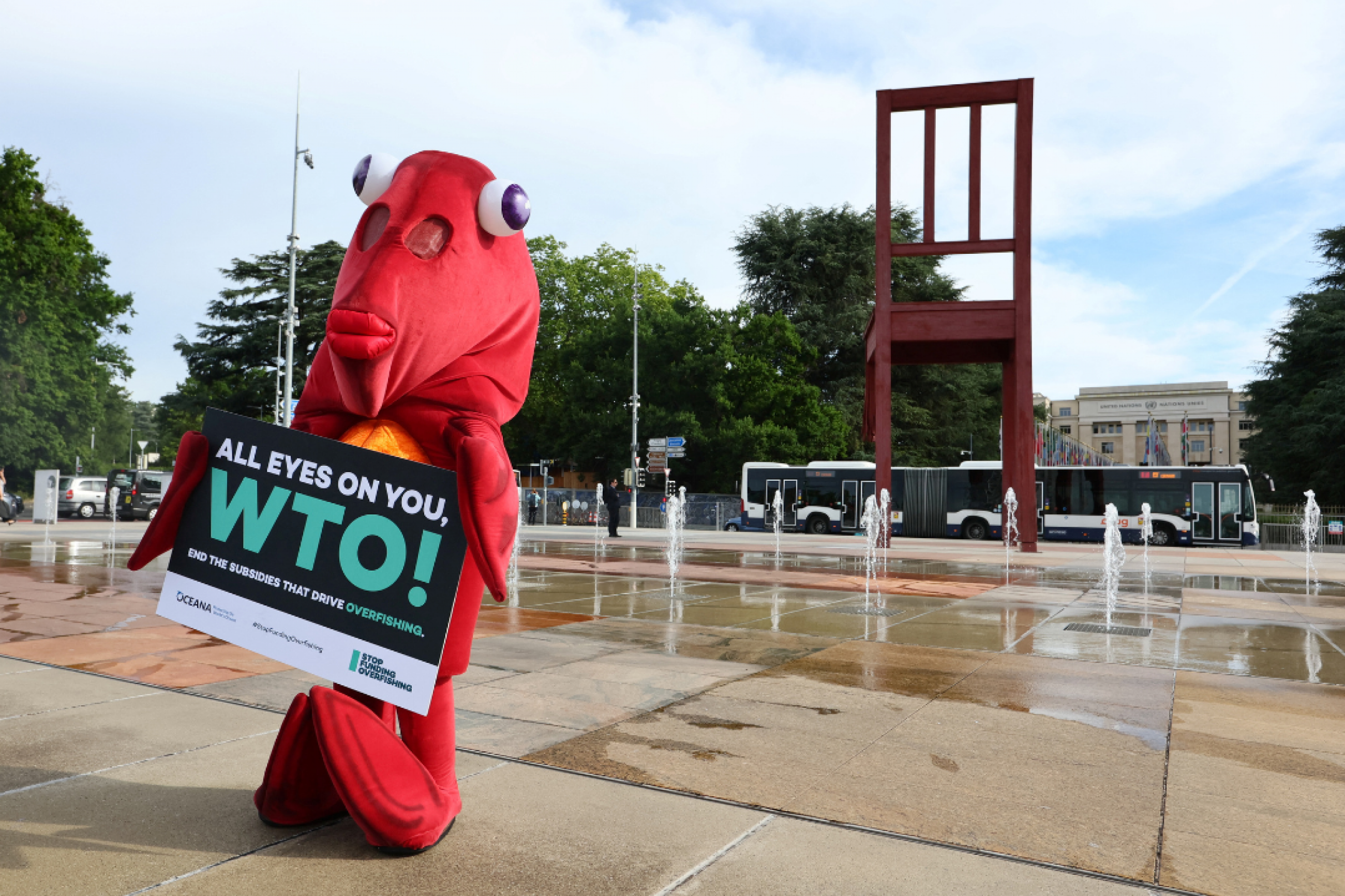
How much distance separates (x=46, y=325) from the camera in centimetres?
3838

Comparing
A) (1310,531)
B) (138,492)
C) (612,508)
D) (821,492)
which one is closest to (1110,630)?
(1310,531)

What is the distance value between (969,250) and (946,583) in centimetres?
1012

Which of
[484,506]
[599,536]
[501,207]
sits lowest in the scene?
[599,536]

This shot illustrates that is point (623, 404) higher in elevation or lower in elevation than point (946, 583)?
higher

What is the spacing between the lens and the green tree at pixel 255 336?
155ft

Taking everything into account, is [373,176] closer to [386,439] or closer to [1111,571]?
[386,439]

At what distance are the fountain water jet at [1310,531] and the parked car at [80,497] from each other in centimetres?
3931

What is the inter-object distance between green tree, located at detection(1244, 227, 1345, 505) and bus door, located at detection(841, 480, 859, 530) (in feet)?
60.9

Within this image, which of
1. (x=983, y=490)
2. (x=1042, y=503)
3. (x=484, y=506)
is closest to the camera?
(x=484, y=506)

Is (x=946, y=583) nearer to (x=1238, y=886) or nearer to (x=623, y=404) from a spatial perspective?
(x=1238, y=886)

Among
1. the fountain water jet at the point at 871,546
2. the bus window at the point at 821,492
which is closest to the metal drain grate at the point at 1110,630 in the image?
the fountain water jet at the point at 871,546

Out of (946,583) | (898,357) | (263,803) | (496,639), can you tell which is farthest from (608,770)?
A: (898,357)

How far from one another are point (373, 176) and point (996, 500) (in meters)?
30.2

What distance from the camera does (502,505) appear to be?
328 centimetres
